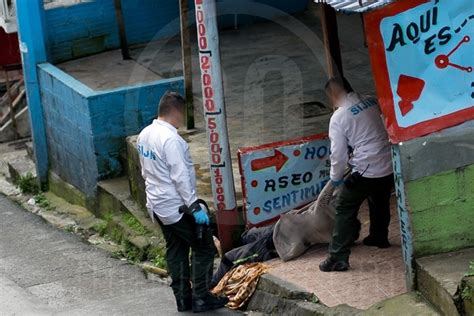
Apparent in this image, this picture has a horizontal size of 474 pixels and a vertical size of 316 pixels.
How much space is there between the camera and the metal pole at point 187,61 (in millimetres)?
11758

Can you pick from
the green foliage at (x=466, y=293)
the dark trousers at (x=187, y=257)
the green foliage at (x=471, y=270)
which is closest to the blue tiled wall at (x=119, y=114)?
the dark trousers at (x=187, y=257)

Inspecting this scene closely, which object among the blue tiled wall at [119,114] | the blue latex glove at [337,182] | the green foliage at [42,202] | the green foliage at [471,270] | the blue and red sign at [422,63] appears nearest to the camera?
the green foliage at [471,270]

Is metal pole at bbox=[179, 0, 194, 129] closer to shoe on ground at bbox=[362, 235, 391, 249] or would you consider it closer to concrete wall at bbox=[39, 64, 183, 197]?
concrete wall at bbox=[39, 64, 183, 197]

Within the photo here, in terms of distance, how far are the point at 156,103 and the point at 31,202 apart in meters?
2.72

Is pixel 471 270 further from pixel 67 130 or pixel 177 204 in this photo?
pixel 67 130

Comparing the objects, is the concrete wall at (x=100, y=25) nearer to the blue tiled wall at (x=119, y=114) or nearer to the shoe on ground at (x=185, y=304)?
the blue tiled wall at (x=119, y=114)

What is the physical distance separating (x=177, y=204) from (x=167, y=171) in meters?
0.27

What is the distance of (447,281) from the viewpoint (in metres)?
7.37

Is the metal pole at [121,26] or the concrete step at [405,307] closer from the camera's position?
the concrete step at [405,307]

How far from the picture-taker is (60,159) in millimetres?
14125

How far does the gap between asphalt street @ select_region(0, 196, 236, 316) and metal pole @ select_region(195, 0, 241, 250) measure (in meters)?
0.93

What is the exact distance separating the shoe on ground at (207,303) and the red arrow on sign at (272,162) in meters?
1.31

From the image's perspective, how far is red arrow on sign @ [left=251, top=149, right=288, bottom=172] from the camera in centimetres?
951

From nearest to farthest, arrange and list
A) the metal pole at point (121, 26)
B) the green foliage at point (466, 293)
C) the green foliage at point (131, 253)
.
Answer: the green foliage at point (466, 293) → the green foliage at point (131, 253) → the metal pole at point (121, 26)
